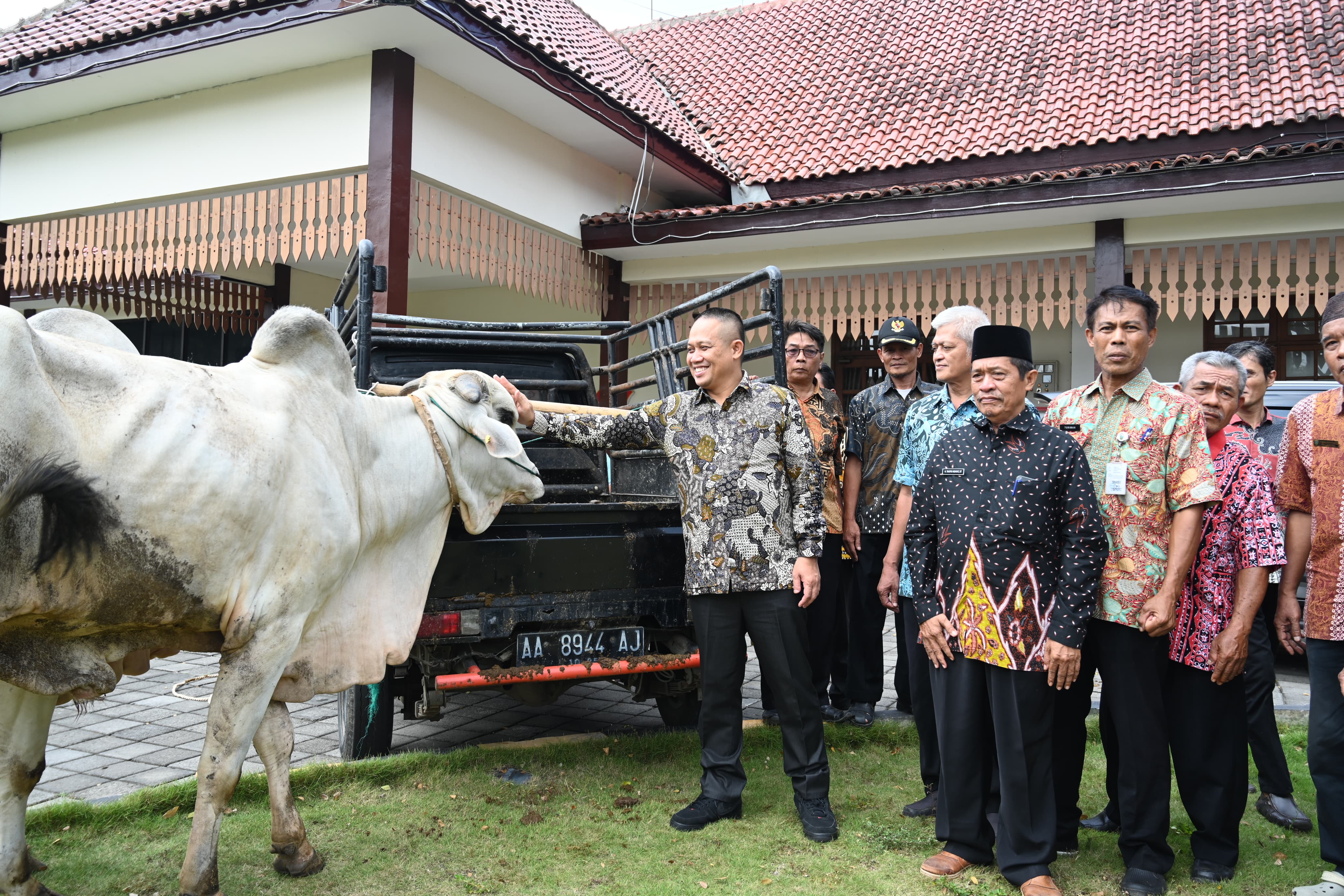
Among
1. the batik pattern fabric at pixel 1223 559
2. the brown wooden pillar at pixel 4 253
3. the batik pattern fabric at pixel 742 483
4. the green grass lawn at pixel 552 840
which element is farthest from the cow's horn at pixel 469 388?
the brown wooden pillar at pixel 4 253

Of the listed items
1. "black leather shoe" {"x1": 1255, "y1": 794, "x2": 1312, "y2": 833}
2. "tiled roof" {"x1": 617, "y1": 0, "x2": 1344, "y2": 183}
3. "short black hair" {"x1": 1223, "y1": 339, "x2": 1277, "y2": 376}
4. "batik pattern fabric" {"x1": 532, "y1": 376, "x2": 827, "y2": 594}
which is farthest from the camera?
"tiled roof" {"x1": 617, "y1": 0, "x2": 1344, "y2": 183}

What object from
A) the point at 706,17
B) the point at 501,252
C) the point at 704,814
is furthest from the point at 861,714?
the point at 706,17

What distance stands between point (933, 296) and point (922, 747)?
7.12 metres

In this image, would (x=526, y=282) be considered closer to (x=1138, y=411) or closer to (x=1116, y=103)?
(x=1116, y=103)

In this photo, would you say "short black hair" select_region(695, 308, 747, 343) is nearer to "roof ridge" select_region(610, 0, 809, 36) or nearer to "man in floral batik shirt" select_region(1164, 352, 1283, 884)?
"man in floral batik shirt" select_region(1164, 352, 1283, 884)

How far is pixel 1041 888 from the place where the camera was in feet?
9.41

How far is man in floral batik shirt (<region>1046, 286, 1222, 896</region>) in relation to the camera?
2.94 metres

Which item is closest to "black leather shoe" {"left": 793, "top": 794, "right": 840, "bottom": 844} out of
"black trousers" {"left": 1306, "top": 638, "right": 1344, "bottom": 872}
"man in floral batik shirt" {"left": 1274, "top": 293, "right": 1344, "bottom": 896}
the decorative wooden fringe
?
"man in floral batik shirt" {"left": 1274, "top": 293, "right": 1344, "bottom": 896}

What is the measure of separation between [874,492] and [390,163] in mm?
5168

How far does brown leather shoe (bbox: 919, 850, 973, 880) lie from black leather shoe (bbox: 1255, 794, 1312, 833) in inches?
55.1

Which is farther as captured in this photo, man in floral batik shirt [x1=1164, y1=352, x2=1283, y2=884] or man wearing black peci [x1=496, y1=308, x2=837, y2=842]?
man wearing black peci [x1=496, y1=308, x2=837, y2=842]

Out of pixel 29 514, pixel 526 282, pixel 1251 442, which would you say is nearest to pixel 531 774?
pixel 29 514

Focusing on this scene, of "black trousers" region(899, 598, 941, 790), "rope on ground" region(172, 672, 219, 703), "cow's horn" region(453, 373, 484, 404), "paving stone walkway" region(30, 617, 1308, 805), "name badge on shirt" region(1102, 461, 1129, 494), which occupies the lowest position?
"paving stone walkway" region(30, 617, 1308, 805)

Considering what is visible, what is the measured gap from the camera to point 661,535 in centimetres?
396
